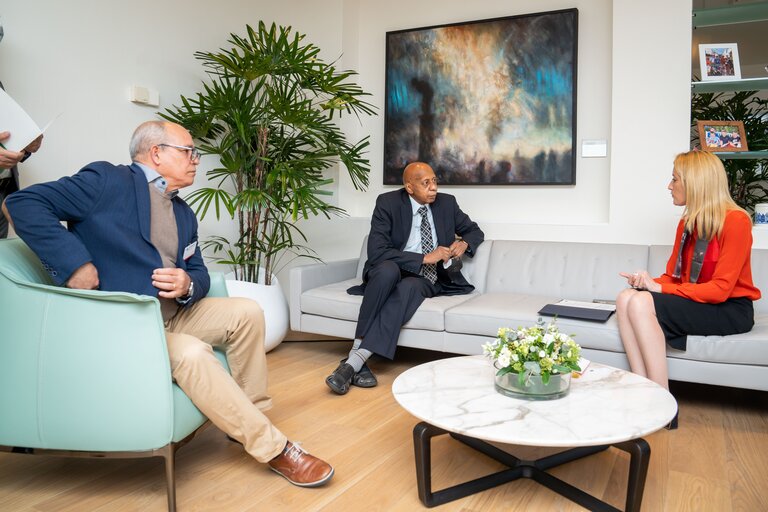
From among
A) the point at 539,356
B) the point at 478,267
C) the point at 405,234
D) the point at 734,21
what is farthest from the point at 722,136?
the point at 539,356

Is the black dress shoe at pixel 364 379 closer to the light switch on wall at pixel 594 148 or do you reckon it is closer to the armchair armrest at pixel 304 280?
the armchair armrest at pixel 304 280

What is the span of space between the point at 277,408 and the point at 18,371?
3.94 feet

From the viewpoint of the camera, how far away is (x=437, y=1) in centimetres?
435

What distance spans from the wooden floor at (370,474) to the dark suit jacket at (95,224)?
667 millimetres

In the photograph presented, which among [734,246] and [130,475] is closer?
[130,475]

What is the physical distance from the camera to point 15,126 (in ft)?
6.89

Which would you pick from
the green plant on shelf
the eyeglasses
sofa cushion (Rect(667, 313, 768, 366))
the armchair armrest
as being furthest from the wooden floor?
the green plant on shelf

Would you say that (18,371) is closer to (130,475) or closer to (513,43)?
(130,475)

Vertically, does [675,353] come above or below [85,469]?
above

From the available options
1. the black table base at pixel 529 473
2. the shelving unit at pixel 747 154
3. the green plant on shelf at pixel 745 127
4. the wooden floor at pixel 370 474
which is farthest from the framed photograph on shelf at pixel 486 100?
the black table base at pixel 529 473

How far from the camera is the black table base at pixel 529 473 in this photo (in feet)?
5.39

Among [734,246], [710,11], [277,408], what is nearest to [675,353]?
[734,246]

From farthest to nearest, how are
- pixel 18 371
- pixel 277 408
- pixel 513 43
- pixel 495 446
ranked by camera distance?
1. pixel 513 43
2. pixel 277 408
3. pixel 495 446
4. pixel 18 371

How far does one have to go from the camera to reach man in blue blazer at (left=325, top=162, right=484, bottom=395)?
308cm
